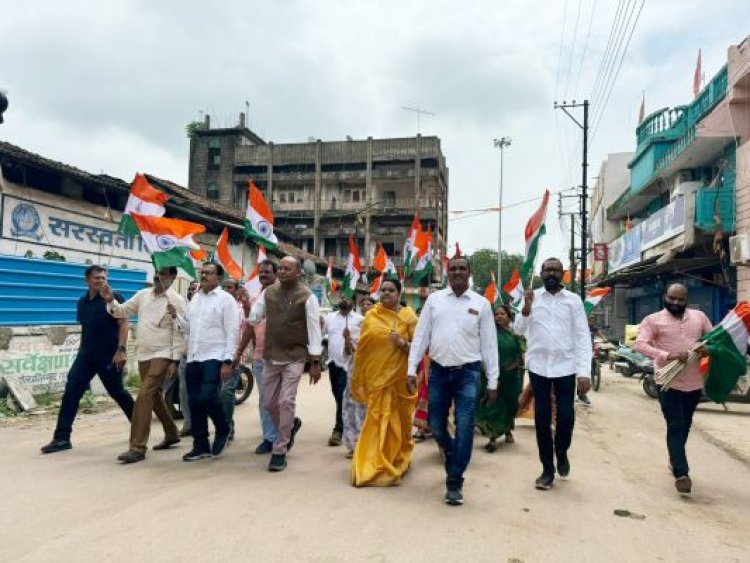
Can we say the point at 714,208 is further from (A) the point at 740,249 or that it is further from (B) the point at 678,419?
(B) the point at 678,419

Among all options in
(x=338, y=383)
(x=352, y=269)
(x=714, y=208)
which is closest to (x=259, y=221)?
(x=338, y=383)

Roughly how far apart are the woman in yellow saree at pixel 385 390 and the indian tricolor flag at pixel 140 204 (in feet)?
12.1

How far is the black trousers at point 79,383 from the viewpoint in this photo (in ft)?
19.8

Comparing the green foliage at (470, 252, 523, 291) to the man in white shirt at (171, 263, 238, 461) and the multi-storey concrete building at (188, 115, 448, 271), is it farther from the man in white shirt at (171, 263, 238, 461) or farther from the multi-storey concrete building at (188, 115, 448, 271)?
the man in white shirt at (171, 263, 238, 461)

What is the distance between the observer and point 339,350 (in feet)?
23.2

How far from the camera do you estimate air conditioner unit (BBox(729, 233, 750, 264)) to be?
14.1m

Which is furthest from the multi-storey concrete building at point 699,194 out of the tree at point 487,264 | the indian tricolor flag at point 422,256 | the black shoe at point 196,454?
the tree at point 487,264

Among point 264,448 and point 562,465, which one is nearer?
point 562,465

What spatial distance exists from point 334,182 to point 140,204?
4425 centimetres

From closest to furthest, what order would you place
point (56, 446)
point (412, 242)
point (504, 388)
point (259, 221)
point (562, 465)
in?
1. point (562, 465)
2. point (56, 446)
3. point (504, 388)
4. point (259, 221)
5. point (412, 242)

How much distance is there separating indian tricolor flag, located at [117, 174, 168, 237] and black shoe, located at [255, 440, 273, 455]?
128 inches

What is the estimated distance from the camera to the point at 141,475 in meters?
5.05

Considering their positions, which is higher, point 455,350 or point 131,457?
point 455,350

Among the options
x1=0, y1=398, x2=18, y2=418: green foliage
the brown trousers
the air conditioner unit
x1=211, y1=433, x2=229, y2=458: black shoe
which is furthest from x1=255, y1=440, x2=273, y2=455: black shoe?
the air conditioner unit
